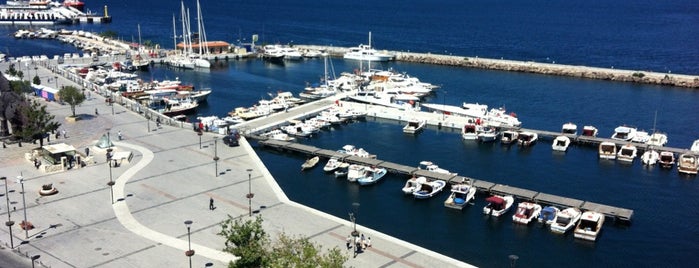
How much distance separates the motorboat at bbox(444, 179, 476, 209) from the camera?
5381 cm

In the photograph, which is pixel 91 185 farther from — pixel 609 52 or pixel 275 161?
pixel 609 52

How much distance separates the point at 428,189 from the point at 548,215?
35.6ft

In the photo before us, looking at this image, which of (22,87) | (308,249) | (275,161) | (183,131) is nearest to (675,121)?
(275,161)

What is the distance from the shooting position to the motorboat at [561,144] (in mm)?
71938

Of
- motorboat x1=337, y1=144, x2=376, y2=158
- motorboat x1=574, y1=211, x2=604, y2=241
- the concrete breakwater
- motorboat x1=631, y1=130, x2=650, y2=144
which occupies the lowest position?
motorboat x1=574, y1=211, x2=604, y2=241

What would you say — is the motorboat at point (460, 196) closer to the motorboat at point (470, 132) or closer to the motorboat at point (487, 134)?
the motorboat at point (487, 134)

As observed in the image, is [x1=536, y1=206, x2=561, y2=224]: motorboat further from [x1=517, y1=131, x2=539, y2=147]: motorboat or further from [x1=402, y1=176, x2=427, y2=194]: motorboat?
[x1=517, y1=131, x2=539, y2=147]: motorboat

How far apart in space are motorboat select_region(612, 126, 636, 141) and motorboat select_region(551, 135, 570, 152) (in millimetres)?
6872

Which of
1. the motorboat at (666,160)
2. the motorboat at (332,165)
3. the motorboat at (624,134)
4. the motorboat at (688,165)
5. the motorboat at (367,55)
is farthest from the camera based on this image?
the motorboat at (367,55)

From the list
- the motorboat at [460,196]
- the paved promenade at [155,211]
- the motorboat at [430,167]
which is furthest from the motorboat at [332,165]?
the motorboat at [460,196]

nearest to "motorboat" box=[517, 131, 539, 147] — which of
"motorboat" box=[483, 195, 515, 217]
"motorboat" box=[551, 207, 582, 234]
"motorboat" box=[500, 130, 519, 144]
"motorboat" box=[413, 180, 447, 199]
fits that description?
"motorboat" box=[500, 130, 519, 144]

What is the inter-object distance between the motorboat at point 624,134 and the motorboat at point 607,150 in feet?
17.9

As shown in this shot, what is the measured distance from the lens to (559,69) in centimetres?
12019

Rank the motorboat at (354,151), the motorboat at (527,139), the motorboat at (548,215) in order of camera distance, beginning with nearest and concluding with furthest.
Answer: the motorboat at (548,215) < the motorboat at (354,151) < the motorboat at (527,139)
